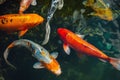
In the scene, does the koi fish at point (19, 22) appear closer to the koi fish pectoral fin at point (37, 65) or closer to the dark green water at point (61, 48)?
the dark green water at point (61, 48)

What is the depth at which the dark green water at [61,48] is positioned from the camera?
330cm

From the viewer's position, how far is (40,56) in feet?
11.4

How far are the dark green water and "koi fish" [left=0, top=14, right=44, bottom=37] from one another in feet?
0.10

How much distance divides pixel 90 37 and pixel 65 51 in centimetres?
19

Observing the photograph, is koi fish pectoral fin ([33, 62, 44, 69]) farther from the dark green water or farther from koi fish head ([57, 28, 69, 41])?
koi fish head ([57, 28, 69, 41])

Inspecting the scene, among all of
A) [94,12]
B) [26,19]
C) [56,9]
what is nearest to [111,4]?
[94,12]

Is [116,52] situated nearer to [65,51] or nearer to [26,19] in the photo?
[65,51]

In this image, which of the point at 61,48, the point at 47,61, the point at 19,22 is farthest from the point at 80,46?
the point at 19,22

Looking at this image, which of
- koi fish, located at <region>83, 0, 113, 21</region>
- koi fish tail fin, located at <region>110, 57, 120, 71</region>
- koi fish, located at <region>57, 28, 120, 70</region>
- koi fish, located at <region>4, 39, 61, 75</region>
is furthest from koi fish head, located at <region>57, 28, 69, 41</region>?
koi fish tail fin, located at <region>110, 57, 120, 71</region>

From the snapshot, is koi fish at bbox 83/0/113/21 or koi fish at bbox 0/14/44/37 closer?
koi fish at bbox 83/0/113/21

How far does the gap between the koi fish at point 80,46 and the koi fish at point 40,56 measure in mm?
118

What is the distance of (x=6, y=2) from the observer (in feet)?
11.8

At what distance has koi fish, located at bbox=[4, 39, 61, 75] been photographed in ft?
11.2

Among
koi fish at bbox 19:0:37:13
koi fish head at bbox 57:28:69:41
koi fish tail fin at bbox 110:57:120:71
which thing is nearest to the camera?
koi fish tail fin at bbox 110:57:120:71
